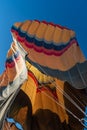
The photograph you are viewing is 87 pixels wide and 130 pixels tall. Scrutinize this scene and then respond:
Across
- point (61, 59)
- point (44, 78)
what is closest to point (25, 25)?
point (61, 59)

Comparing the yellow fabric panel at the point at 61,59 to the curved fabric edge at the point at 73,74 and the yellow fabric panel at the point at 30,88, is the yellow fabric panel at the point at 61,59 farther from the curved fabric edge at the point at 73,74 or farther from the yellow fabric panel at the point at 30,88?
the yellow fabric panel at the point at 30,88

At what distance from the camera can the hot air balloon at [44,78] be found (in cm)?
916

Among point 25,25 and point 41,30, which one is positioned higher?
point 25,25

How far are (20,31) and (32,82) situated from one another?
6.94 ft

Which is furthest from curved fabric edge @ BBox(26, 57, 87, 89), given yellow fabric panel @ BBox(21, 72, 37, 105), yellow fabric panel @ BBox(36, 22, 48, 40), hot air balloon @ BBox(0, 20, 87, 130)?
yellow fabric panel @ BBox(21, 72, 37, 105)

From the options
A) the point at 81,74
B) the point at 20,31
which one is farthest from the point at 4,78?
the point at 81,74

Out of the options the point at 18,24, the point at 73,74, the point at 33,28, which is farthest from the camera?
the point at 33,28

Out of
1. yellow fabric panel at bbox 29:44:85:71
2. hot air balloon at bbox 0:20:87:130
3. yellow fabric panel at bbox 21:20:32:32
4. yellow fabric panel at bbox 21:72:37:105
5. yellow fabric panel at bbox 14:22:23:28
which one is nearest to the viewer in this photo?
hot air balloon at bbox 0:20:87:130

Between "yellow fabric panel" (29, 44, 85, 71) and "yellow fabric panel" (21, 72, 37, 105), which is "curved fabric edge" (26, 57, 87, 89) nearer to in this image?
"yellow fabric panel" (29, 44, 85, 71)

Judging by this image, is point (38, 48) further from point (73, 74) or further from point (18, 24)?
point (73, 74)

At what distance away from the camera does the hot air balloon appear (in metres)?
9.16

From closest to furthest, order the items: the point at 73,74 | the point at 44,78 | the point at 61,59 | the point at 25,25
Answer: the point at 73,74, the point at 61,59, the point at 25,25, the point at 44,78

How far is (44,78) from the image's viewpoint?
38.3ft

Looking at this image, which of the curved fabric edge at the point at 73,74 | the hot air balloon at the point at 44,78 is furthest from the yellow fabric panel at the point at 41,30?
the curved fabric edge at the point at 73,74
